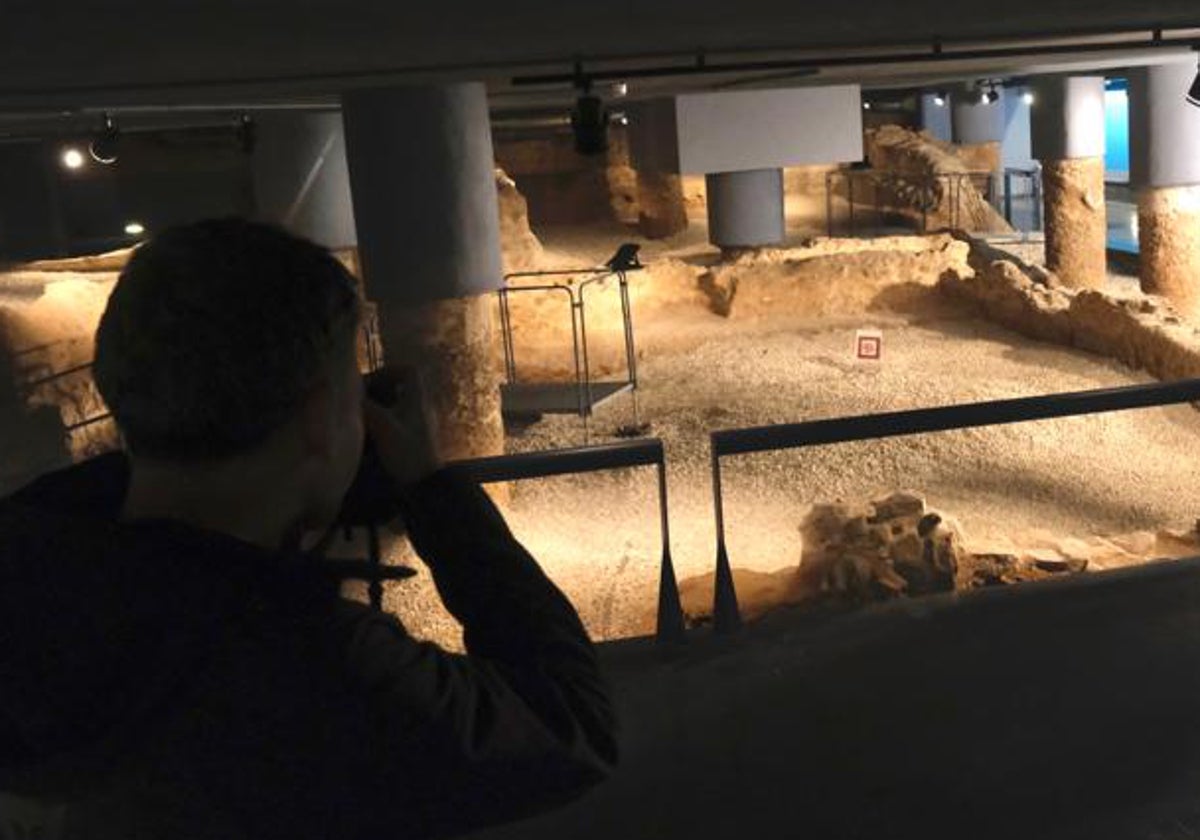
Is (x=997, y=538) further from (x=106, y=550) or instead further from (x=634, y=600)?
(x=106, y=550)

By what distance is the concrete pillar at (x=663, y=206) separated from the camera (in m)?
21.8

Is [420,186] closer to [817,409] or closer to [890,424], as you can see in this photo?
[890,424]

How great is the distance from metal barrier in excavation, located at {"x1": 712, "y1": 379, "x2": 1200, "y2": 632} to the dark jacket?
7.32ft

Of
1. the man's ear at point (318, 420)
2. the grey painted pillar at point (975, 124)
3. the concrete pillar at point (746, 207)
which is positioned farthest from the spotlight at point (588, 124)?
the grey painted pillar at point (975, 124)

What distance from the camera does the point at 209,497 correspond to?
1.04 meters

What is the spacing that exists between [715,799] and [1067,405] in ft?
5.45

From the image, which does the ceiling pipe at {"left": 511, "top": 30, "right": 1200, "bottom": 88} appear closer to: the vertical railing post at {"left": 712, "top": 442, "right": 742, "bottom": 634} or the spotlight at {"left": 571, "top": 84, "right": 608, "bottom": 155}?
the spotlight at {"left": 571, "top": 84, "right": 608, "bottom": 155}

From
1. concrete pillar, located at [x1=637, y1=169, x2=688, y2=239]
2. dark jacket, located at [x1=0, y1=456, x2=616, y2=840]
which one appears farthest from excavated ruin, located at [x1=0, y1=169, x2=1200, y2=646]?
concrete pillar, located at [x1=637, y1=169, x2=688, y2=239]

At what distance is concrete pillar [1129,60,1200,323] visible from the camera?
549 inches

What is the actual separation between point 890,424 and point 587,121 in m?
2.78

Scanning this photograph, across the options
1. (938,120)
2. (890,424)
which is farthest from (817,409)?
(938,120)

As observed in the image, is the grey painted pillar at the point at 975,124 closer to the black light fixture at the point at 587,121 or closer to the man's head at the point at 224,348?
the black light fixture at the point at 587,121

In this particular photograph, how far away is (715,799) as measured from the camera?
8.14 feet

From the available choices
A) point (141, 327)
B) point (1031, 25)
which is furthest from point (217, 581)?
point (1031, 25)
